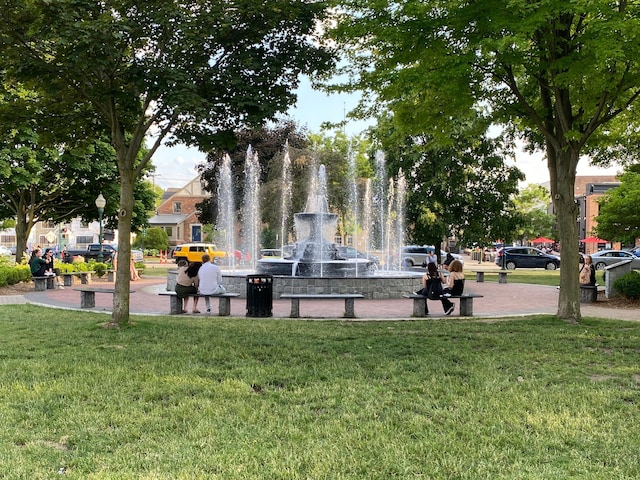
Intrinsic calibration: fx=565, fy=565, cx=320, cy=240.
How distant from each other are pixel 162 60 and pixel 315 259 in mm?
11447

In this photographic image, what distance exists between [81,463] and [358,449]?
6.53ft

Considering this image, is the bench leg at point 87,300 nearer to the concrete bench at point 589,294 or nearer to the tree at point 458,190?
the concrete bench at point 589,294

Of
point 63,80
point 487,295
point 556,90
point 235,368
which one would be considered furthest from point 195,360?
point 487,295

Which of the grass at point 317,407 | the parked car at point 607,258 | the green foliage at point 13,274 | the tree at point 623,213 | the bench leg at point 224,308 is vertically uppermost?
the tree at point 623,213

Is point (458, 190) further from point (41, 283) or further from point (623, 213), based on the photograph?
point (41, 283)

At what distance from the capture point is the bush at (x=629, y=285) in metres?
16.2

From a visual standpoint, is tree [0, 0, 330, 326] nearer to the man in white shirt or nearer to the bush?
the man in white shirt

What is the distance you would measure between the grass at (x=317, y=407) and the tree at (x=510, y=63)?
453cm

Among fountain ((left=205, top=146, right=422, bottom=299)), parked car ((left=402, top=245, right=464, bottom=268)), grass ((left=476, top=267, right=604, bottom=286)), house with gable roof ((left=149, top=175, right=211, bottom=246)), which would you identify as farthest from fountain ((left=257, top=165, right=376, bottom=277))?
house with gable roof ((left=149, top=175, right=211, bottom=246))

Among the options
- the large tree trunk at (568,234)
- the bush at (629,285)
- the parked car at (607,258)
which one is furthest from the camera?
the parked car at (607,258)

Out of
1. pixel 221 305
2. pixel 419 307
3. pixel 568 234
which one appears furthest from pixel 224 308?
pixel 568 234

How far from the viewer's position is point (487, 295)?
61.1 ft

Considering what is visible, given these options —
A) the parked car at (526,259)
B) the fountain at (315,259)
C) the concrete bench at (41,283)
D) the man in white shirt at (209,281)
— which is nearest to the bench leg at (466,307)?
the man in white shirt at (209,281)

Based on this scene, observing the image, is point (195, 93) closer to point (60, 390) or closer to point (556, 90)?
point (60, 390)
